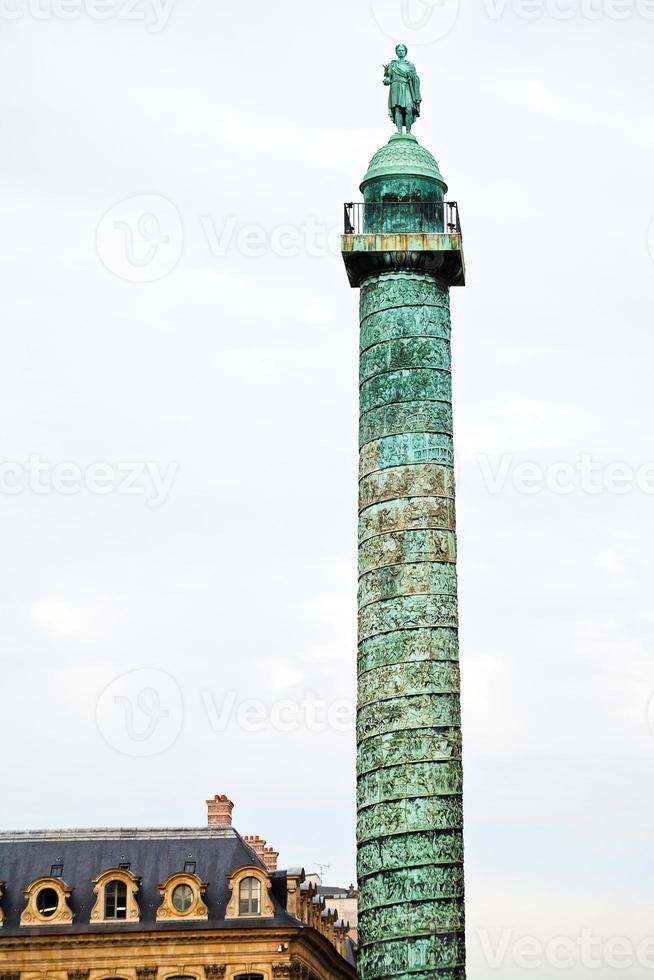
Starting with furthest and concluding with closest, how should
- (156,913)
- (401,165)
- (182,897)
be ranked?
(182,897) → (156,913) → (401,165)

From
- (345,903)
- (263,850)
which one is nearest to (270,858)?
(263,850)

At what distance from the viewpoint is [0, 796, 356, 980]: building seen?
35.4 metres

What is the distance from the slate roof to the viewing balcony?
11628 millimetres

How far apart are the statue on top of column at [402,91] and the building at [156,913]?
42.6 ft

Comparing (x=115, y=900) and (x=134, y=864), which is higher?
(x=134, y=864)

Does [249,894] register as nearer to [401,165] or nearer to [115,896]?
[115,896]

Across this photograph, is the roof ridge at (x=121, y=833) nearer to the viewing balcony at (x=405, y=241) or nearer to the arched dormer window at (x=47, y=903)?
the arched dormer window at (x=47, y=903)

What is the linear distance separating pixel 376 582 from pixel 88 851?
11048 mm

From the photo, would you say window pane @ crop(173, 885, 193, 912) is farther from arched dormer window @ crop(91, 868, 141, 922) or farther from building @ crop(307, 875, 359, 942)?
building @ crop(307, 875, 359, 942)

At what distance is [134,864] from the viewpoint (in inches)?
1448

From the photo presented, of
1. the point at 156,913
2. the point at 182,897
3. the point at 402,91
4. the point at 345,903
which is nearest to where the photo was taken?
the point at 402,91

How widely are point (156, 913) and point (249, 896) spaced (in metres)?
1.61

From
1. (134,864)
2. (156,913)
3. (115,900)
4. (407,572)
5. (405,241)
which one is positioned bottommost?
(156,913)

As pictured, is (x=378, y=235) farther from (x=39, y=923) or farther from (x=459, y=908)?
(x=39, y=923)
